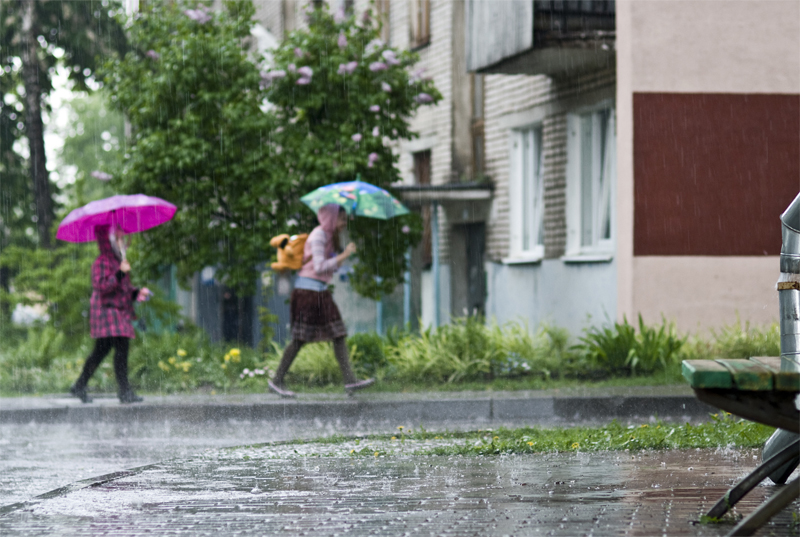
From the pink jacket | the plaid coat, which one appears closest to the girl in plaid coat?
the plaid coat

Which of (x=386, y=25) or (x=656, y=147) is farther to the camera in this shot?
(x=386, y=25)

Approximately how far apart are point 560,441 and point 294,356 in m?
4.63

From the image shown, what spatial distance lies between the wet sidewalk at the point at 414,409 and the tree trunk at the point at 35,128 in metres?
13.1

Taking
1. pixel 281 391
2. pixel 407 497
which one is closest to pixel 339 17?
pixel 281 391

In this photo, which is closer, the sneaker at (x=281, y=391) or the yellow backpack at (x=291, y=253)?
the sneaker at (x=281, y=391)

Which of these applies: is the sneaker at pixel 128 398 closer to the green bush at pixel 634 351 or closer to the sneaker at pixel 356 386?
the sneaker at pixel 356 386

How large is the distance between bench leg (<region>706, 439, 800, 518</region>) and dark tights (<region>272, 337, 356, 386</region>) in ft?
23.4

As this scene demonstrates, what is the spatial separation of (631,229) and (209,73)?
5.99 m

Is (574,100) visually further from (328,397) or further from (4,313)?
(4,313)

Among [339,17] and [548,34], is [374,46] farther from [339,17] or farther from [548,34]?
[548,34]

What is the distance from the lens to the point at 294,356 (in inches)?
471

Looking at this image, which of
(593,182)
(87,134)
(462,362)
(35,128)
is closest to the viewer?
(462,362)

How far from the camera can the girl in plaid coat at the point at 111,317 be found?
468 inches

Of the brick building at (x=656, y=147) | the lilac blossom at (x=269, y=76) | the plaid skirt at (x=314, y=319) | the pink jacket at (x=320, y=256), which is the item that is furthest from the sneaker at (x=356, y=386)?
the lilac blossom at (x=269, y=76)
